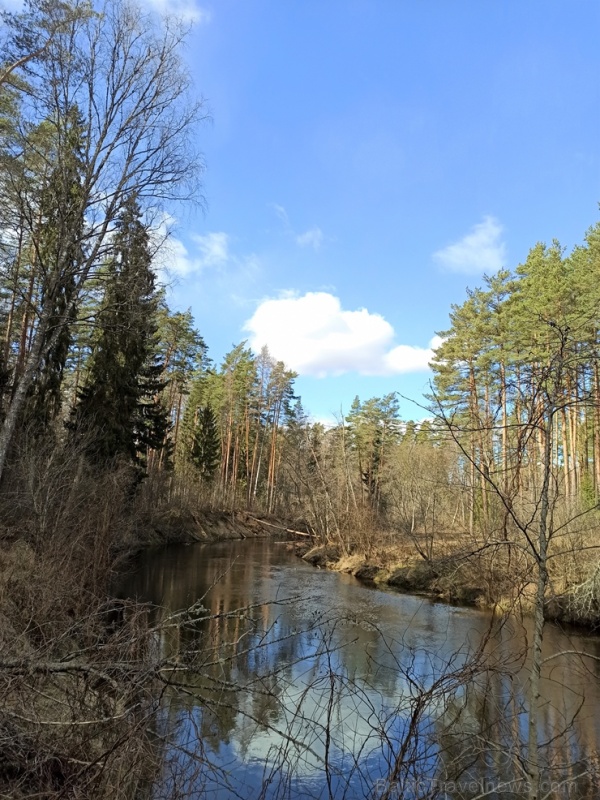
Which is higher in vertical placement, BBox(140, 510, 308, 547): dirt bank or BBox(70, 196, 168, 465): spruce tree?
BBox(70, 196, 168, 465): spruce tree

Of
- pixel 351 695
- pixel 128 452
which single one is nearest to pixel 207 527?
pixel 128 452

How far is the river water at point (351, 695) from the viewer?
346 centimetres

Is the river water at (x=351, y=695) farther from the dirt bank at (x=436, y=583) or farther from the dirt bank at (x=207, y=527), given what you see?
the dirt bank at (x=207, y=527)

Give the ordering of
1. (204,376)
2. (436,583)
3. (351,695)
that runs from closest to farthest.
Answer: (351,695) → (436,583) → (204,376)

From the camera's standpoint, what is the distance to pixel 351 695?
13.6 ft

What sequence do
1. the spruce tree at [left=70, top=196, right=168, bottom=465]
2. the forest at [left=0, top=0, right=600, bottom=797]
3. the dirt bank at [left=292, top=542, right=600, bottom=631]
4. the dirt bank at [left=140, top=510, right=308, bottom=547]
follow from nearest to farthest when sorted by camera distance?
1. the forest at [left=0, top=0, right=600, bottom=797]
2. the dirt bank at [left=292, top=542, right=600, bottom=631]
3. the spruce tree at [left=70, top=196, right=168, bottom=465]
4. the dirt bank at [left=140, top=510, right=308, bottom=547]

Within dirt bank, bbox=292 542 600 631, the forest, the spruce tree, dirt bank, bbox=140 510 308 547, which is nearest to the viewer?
the forest

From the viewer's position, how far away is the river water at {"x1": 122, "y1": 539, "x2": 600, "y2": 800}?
346 cm

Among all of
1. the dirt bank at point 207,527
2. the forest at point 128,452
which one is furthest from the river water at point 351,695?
the dirt bank at point 207,527

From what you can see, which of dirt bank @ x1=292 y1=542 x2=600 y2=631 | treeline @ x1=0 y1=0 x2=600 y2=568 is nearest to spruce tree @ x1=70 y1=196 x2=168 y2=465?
treeline @ x1=0 y1=0 x2=600 y2=568

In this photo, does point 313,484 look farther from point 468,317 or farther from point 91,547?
point 91,547

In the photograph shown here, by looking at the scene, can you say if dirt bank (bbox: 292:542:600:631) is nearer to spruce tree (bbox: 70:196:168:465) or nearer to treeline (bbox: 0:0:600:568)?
treeline (bbox: 0:0:600:568)

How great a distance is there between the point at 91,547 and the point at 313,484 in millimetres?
16845

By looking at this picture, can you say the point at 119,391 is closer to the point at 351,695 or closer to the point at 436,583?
the point at 436,583
